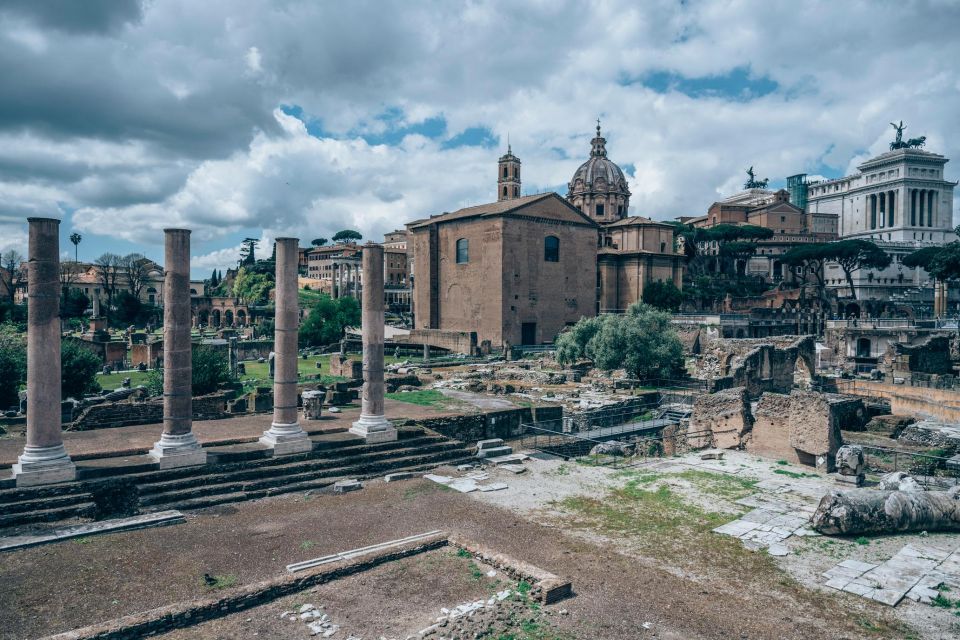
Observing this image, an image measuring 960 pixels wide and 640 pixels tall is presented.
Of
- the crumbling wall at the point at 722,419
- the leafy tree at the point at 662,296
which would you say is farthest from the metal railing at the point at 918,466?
the leafy tree at the point at 662,296

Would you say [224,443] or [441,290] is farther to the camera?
[441,290]

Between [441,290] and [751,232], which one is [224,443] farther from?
[751,232]

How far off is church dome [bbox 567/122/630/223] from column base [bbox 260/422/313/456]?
5471 cm

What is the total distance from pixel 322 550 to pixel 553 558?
10.5ft

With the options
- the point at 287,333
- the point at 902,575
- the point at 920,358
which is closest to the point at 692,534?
the point at 902,575

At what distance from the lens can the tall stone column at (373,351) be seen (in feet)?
45.8

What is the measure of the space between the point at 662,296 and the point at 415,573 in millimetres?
46265

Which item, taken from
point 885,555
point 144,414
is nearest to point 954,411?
point 885,555

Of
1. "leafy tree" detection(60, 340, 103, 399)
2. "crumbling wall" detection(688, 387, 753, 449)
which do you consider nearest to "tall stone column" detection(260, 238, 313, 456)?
"crumbling wall" detection(688, 387, 753, 449)

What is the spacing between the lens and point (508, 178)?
209ft

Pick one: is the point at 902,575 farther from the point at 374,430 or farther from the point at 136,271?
the point at 136,271

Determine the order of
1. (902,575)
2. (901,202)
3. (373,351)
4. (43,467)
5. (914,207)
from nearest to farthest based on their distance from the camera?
(902,575), (43,467), (373,351), (901,202), (914,207)

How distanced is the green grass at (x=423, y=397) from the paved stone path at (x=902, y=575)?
42.3ft

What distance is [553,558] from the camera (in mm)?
8523
